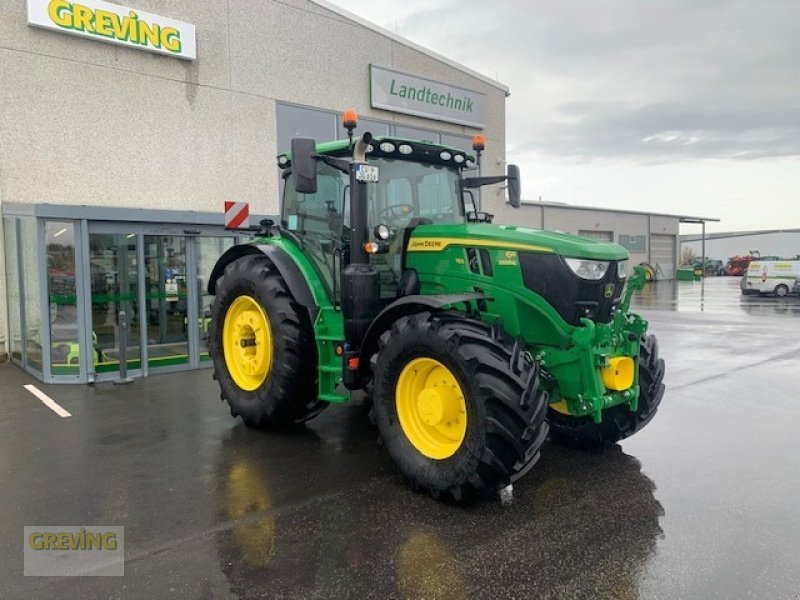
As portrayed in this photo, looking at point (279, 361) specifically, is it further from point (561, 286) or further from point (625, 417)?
point (625, 417)

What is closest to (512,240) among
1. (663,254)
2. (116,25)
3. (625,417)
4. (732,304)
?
(625,417)

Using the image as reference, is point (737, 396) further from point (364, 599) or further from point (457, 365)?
point (364, 599)

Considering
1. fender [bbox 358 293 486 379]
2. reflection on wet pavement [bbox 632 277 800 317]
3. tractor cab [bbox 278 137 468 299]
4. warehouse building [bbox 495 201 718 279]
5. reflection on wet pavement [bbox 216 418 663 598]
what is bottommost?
reflection on wet pavement [bbox 216 418 663 598]

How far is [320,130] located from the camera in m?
13.4

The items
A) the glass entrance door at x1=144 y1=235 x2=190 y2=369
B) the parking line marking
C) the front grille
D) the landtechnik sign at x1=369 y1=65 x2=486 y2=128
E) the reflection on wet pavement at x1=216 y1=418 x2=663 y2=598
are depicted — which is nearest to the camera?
the reflection on wet pavement at x1=216 y1=418 x2=663 y2=598

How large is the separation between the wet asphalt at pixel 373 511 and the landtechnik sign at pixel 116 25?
615cm

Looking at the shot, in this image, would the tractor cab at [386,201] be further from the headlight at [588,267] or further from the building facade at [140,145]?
the building facade at [140,145]

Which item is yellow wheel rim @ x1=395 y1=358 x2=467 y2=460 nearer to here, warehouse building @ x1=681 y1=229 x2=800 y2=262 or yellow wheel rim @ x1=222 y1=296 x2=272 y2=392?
yellow wheel rim @ x1=222 y1=296 x2=272 y2=392

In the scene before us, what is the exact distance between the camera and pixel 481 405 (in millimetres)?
3881

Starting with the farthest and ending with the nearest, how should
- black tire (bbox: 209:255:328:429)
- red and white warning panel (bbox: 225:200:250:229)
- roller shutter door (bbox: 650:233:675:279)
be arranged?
roller shutter door (bbox: 650:233:675:279) → red and white warning panel (bbox: 225:200:250:229) → black tire (bbox: 209:255:328:429)

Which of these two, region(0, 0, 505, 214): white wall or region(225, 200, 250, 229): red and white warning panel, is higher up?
region(0, 0, 505, 214): white wall

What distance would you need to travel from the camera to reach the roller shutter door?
43375 mm

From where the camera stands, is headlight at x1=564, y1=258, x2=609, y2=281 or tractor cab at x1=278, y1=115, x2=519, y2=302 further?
tractor cab at x1=278, y1=115, x2=519, y2=302

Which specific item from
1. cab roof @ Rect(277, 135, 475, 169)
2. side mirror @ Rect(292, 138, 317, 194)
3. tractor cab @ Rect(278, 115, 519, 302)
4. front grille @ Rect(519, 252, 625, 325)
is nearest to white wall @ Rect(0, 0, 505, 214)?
tractor cab @ Rect(278, 115, 519, 302)
